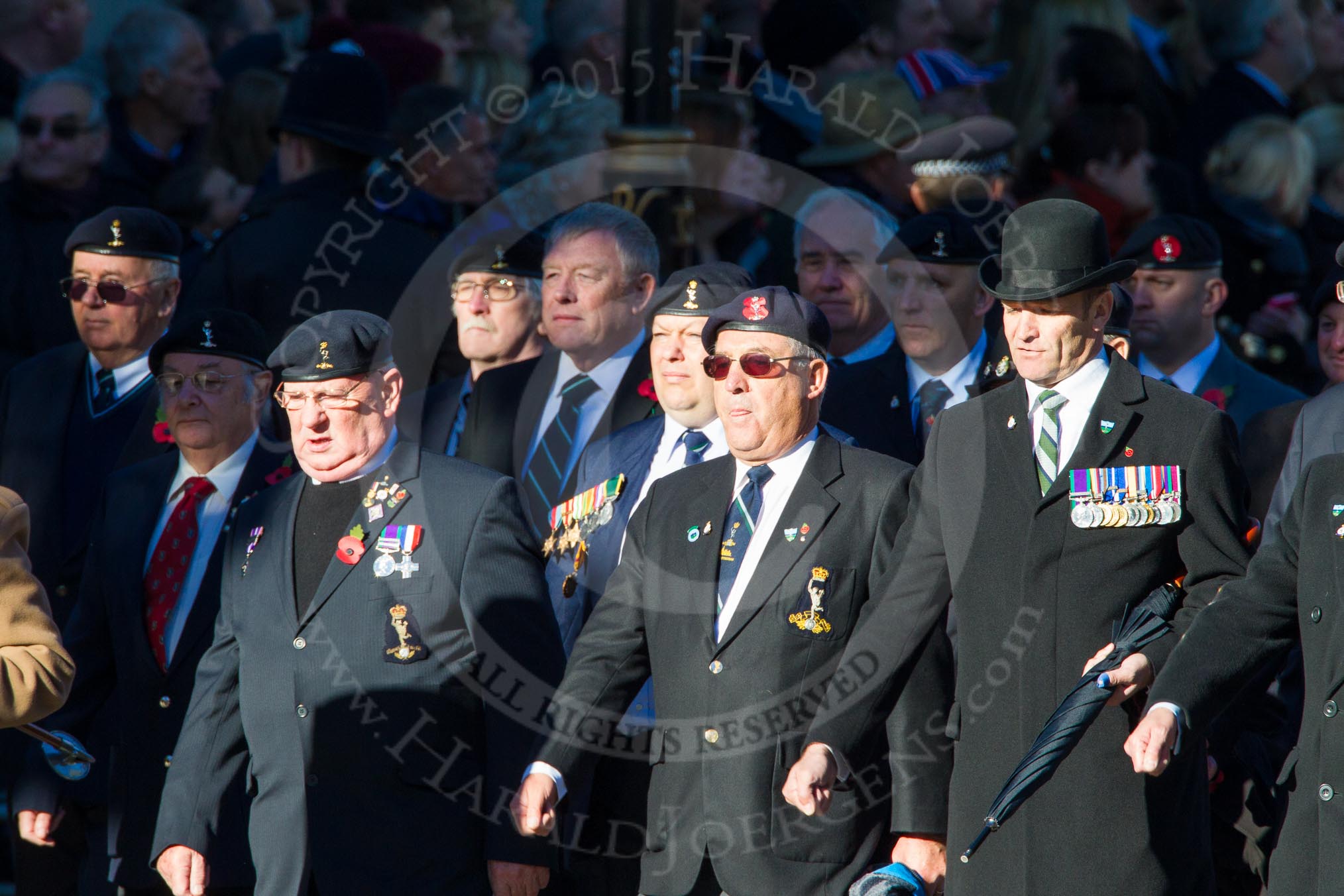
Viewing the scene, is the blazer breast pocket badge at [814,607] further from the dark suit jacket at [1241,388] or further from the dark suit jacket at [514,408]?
the dark suit jacket at [1241,388]

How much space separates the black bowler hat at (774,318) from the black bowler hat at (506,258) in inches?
79.1

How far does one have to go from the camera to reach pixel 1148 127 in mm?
9586

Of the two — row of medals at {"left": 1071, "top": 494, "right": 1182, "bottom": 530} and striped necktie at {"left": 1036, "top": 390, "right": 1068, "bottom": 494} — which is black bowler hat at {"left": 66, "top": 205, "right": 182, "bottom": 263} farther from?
row of medals at {"left": 1071, "top": 494, "right": 1182, "bottom": 530}

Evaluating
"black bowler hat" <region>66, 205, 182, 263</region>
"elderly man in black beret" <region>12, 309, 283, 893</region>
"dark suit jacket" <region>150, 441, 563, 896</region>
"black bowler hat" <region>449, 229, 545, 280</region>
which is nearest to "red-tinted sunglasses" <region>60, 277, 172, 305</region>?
"black bowler hat" <region>66, 205, 182, 263</region>

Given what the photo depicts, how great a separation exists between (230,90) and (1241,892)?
19.1ft

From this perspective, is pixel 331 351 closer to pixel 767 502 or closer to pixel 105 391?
pixel 767 502

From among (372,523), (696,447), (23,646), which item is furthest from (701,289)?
(23,646)

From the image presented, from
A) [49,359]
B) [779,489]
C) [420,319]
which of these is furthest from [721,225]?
[779,489]

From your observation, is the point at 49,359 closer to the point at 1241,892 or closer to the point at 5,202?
the point at 5,202

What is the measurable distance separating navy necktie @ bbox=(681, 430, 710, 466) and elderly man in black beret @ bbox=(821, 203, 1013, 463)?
2.55 feet

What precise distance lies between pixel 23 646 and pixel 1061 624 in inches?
98.1

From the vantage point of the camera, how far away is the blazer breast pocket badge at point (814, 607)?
4992 mm

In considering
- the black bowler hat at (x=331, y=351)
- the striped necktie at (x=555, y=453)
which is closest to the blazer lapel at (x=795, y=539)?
the black bowler hat at (x=331, y=351)

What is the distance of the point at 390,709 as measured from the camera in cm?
530
